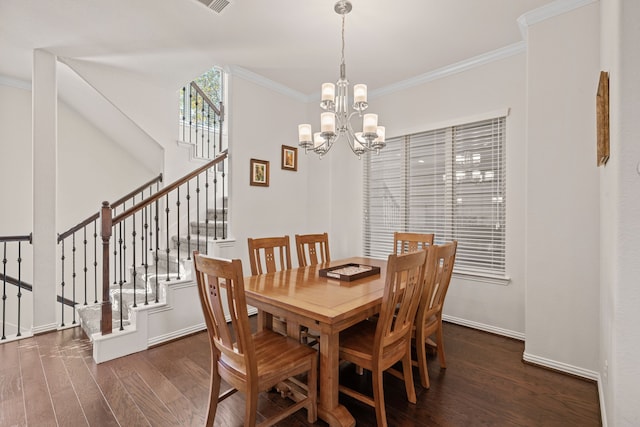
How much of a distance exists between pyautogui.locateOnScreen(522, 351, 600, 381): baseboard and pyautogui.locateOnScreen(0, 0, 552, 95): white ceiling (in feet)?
9.27

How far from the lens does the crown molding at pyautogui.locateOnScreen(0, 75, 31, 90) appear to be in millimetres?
3807

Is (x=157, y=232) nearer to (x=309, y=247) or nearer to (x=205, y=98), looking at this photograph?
(x=309, y=247)

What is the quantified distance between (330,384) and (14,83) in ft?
17.1

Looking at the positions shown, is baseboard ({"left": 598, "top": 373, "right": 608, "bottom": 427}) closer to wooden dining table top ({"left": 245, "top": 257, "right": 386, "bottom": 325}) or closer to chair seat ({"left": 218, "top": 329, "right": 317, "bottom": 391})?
wooden dining table top ({"left": 245, "top": 257, "right": 386, "bottom": 325})

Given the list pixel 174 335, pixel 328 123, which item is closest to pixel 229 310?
pixel 328 123

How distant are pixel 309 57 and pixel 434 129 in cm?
163

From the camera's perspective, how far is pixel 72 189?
4.29m

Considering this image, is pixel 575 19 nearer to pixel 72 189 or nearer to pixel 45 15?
pixel 45 15

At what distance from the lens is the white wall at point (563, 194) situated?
7.48 ft

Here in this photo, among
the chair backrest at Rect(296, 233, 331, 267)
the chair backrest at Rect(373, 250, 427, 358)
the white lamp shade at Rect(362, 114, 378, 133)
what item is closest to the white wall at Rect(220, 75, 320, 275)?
the chair backrest at Rect(296, 233, 331, 267)

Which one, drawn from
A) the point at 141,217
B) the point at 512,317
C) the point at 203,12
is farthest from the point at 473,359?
the point at 141,217

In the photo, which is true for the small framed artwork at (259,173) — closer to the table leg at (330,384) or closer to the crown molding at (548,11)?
the table leg at (330,384)

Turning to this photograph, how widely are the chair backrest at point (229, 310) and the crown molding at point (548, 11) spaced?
3003 mm

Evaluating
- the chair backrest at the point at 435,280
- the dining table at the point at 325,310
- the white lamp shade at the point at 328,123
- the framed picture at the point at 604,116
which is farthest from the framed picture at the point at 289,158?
the framed picture at the point at 604,116
